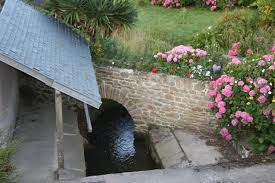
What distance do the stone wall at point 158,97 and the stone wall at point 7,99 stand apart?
2261 millimetres

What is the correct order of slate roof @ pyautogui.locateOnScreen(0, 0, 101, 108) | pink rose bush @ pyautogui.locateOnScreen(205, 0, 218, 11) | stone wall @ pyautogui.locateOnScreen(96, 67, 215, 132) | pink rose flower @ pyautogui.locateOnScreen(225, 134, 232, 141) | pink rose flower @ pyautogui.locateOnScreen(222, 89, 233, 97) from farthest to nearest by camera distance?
1. pink rose bush @ pyautogui.locateOnScreen(205, 0, 218, 11)
2. stone wall @ pyautogui.locateOnScreen(96, 67, 215, 132)
3. pink rose flower @ pyautogui.locateOnScreen(225, 134, 232, 141)
4. pink rose flower @ pyautogui.locateOnScreen(222, 89, 233, 97)
5. slate roof @ pyautogui.locateOnScreen(0, 0, 101, 108)

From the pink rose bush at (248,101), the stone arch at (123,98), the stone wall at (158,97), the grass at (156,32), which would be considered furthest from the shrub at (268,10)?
the stone arch at (123,98)

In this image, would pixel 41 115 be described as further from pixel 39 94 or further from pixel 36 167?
pixel 36 167

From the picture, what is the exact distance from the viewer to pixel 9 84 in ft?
34.7

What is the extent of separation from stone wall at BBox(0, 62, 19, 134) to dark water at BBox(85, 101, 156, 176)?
216 centimetres

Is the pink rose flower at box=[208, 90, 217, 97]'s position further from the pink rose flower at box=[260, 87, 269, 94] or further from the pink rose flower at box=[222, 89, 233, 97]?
the pink rose flower at box=[260, 87, 269, 94]

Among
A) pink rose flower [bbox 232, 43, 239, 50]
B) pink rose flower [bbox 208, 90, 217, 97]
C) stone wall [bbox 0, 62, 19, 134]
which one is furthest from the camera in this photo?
pink rose flower [bbox 232, 43, 239, 50]

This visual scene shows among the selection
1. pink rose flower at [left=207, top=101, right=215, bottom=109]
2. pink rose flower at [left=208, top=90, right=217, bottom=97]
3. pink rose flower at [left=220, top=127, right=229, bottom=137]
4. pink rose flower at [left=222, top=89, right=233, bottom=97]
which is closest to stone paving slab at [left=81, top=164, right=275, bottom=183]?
pink rose flower at [left=220, top=127, right=229, bottom=137]

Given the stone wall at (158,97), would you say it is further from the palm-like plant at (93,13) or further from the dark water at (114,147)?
the palm-like plant at (93,13)

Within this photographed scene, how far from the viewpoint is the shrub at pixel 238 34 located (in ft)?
38.8

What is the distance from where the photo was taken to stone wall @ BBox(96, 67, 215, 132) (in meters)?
10.5

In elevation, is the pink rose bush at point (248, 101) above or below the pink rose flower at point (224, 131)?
above

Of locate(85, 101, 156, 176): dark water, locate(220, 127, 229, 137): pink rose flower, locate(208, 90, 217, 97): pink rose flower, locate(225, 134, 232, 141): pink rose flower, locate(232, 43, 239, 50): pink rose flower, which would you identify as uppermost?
locate(232, 43, 239, 50): pink rose flower

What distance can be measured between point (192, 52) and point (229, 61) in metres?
0.95
